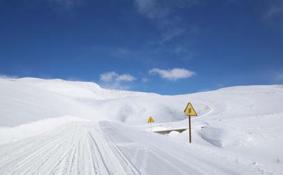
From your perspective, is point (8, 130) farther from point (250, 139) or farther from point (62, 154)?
point (250, 139)

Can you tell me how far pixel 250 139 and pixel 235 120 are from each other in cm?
1262

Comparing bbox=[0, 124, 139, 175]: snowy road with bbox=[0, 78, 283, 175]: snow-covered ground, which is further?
bbox=[0, 78, 283, 175]: snow-covered ground

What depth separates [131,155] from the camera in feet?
31.2

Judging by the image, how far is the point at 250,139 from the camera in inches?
811

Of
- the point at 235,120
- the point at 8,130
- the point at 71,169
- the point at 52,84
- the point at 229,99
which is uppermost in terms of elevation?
the point at 52,84

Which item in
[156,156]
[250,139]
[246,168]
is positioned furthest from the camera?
[250,139]

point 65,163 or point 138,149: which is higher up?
point 138,149

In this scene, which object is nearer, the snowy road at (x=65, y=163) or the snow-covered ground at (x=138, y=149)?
the snowy road at (x=65, y=163)

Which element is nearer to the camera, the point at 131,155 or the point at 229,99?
the point at 131,155

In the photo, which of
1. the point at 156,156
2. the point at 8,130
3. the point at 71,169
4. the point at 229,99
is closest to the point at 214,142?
the point at 156,156

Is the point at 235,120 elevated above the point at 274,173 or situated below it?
above

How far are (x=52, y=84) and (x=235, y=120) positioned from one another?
17636 centimetres

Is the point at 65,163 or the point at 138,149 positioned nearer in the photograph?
the point at 65,163

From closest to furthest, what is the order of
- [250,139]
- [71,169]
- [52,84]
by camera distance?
[71,169], [250,139], [52,84]
